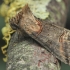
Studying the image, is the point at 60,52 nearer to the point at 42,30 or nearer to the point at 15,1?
the point at 42,30

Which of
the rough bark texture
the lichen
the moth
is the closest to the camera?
the rough bark texture

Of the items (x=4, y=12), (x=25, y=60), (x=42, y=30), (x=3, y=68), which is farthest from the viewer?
(x=3, y=68)

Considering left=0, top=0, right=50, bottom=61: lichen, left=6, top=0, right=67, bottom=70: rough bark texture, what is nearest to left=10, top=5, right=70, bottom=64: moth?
left=6, top=0, right=67, bottom=70: rough bark texture

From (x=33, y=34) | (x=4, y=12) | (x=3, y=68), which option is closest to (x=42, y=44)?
(x=33, y=34)

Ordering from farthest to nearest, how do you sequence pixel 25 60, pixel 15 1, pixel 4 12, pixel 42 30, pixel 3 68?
pixel 3 68
pixel 4 12
pixel 15 1
pixel 42 30
pixel 25 60

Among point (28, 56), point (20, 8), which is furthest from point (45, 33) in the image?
point (20, 8)

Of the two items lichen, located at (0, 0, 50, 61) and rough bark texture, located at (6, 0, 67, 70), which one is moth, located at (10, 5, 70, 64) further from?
lichen, located at (0, 0, 50, 61)

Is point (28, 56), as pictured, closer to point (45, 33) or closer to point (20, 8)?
Result: point (45, 33)

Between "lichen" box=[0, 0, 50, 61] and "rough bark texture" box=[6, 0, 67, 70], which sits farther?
"lichen" box=[0, 0, 50, 61]
